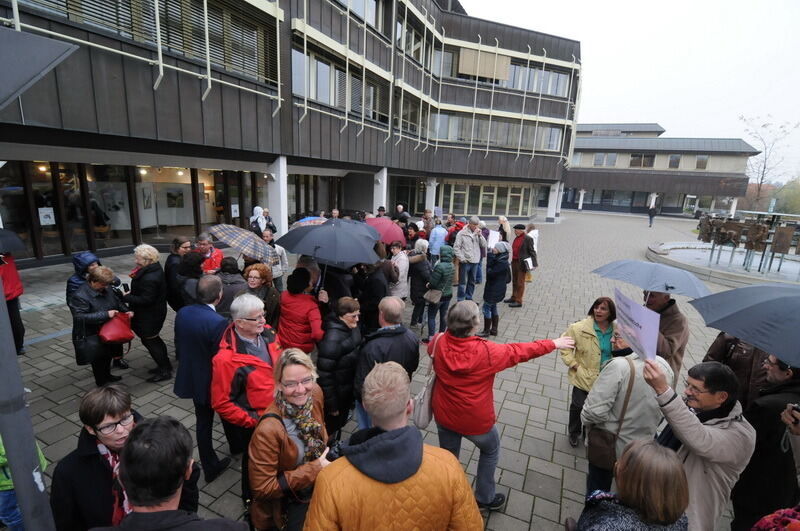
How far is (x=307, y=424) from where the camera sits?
2410 mm

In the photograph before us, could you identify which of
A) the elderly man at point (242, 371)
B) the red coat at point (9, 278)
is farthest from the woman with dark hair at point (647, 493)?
the red coat at point (9, 278)

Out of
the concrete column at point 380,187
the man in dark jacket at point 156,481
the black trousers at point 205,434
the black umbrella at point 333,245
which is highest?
the concrete column at point 380,187

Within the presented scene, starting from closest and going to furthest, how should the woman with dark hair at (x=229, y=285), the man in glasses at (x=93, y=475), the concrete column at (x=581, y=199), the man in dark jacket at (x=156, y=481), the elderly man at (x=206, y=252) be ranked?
the man in dark jacket at (x=156, y=481) → the man in glasses at (x=93, y=475) → the woman with dark hair at (x=229, y=285) → the elderly man at (x=206, y=252) → the concrete column at (x=581, y=199)

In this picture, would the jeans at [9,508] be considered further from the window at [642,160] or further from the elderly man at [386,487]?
the window at [642,160]

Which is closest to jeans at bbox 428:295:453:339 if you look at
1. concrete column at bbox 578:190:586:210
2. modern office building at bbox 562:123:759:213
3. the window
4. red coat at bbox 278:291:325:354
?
red coat at bbox 278:291:325:354

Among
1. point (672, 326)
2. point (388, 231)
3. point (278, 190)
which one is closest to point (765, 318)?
point (672, 326)

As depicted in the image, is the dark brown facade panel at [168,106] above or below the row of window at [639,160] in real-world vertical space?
below

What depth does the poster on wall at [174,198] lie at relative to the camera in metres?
13.5

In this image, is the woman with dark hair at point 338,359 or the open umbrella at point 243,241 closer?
the woman with dark hair at point 338,359

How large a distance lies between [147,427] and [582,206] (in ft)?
177

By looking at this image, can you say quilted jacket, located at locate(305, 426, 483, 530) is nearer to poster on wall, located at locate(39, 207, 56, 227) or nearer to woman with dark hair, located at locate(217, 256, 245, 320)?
woman with dark hair, located at locate(217, 256, 245, 320)

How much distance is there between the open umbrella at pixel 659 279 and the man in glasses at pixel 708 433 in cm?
125

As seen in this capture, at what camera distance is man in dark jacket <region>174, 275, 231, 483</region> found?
133 inches

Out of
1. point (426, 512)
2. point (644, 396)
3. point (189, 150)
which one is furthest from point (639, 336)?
point (189, 150)
